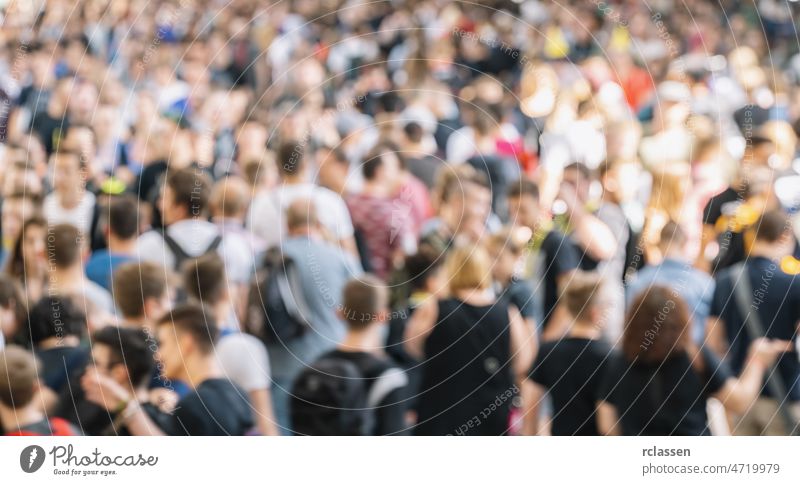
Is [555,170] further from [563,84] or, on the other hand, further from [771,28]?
[771,28]

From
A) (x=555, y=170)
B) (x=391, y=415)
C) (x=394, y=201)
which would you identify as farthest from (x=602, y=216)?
(x=391, y=415)

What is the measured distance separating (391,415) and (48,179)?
71.8 inches

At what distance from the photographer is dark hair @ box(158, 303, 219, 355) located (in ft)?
14.0

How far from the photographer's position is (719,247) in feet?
15.4

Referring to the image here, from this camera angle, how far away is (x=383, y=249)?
4.88 metres

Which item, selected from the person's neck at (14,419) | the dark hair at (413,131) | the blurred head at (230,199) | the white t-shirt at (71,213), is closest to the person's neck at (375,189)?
the dark hair at (413,131)

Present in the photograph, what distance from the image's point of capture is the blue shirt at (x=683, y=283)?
14.9ft

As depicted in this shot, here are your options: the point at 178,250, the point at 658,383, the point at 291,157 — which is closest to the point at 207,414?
the point at 178,250

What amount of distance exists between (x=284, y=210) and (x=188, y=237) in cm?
43

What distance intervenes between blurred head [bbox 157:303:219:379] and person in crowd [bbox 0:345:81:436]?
44cm

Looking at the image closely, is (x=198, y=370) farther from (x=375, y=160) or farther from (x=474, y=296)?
(x=375, y=160)

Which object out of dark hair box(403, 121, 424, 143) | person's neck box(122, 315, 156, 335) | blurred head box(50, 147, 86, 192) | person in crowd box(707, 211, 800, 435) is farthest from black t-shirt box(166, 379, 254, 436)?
person in crowd box(707, 211, 800, 435)

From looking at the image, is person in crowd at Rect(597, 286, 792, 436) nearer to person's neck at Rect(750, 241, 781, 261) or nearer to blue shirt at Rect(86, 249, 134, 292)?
person's neck at Rect(750, 241, 781, 261)

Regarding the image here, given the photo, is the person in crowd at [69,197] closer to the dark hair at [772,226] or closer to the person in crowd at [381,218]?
the person in crowd at [381,218]
